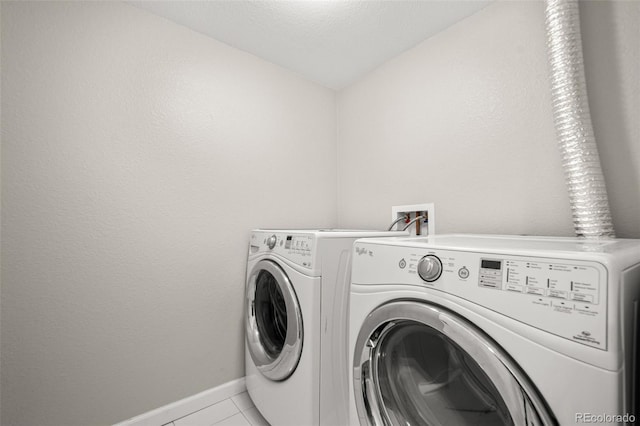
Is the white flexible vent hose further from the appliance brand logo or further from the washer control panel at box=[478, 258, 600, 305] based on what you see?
the appliance brand logo

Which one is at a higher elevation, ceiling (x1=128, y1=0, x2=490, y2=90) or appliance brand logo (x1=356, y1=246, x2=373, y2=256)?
ceiling (x1=128, y1=0, x2=490, y2=90)

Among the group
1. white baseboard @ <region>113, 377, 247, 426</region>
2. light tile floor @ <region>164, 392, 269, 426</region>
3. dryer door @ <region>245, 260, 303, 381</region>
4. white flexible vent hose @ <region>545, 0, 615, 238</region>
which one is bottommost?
light tile floor @ <region>164, 392, 269, 426</region>

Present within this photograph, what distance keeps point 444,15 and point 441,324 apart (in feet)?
5.24

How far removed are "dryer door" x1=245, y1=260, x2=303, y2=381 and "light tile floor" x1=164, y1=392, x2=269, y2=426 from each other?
11.9 inches

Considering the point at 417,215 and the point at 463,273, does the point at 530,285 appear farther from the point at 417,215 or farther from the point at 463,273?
the point at 417,215

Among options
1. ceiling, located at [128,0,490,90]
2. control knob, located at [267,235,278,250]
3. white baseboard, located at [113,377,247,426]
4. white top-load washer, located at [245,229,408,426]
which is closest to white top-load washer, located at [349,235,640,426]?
white top-load washer, located at [245,229,408,426]

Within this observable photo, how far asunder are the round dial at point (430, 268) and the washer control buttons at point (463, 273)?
0.16ft

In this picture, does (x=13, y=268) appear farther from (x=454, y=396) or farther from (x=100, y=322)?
(x=454, y=396)

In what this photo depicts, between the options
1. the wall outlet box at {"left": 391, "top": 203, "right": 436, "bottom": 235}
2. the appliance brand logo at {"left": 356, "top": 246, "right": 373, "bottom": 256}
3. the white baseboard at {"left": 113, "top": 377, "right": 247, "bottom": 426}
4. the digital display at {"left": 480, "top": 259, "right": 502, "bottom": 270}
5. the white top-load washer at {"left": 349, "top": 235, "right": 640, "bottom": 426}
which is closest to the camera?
the white top-load washer at {"left": 349, "top": 235, "right": 640, "bottom": 426}

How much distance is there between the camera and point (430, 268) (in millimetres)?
685

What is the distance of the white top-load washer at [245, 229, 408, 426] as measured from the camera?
3.45 ft

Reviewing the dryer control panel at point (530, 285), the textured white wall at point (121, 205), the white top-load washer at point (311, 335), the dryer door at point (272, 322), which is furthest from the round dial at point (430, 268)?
the textured white wall at point (121, 205)

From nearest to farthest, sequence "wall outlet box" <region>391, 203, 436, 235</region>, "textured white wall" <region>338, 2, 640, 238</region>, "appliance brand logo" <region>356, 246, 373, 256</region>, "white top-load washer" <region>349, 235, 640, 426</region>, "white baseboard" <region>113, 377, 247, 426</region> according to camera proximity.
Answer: "white top-load washer" <region>349, 235, 640, 426</region>, "appliance brand logo" <region>356, 246, 373, 256</region>, "textured white wall" <region>338, 2, 640, 238</region>, "white baseboard" <region>113, 377, 247, 426</region>, "wall outlet box" <region>391, 203, 436, 235</region>

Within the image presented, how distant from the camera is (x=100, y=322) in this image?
123cm
